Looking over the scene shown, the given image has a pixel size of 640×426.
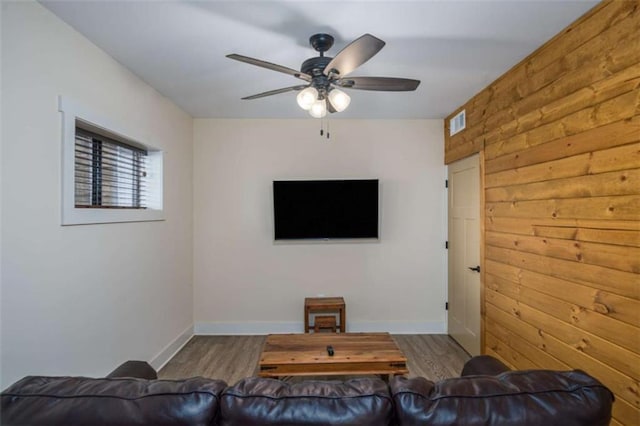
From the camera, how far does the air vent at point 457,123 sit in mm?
3370

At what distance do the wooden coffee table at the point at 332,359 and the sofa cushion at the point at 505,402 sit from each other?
1371 mm

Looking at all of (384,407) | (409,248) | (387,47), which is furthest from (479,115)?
(384,407)

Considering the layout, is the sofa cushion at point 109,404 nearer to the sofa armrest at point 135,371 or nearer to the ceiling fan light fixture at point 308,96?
the sofa armrest at point 135,371

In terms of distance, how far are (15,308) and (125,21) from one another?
5.83 feet

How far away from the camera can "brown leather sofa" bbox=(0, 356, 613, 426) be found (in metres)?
0.94

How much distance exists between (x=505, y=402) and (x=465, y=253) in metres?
2.63

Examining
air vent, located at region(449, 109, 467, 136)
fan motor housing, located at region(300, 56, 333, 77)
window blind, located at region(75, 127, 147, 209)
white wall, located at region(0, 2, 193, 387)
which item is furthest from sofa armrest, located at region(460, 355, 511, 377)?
window blind, located at region(75, 127, 147, 209)

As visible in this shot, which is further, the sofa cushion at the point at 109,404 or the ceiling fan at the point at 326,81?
the ceiling fan at the point at 326,81

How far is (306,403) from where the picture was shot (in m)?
0.97

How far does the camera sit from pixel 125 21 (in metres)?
1.91

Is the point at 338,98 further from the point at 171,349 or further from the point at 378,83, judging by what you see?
the point at 171,349

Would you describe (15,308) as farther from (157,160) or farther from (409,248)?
(409,248)

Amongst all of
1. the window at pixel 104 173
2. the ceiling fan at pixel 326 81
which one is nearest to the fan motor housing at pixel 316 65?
the ceiling fan at pixel 326 81

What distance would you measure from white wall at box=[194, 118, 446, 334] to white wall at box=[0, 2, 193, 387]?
3.09 ft
